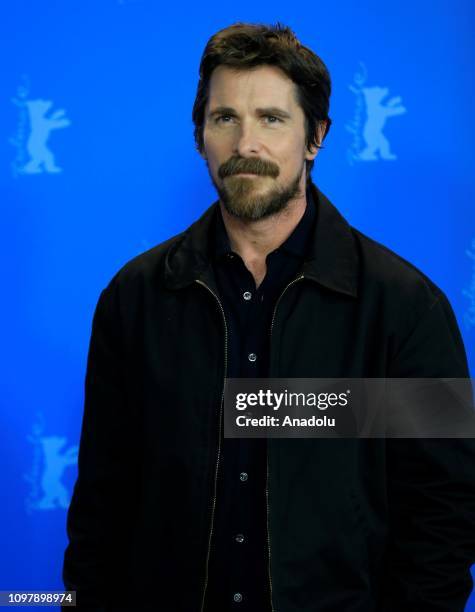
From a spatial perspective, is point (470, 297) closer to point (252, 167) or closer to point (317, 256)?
point (317, 256)

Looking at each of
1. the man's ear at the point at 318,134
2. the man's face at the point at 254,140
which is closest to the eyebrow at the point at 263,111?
the man's face at the point at 254,140

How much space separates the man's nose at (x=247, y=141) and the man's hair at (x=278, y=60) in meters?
0.13

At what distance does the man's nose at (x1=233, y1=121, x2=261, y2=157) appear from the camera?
1641mm

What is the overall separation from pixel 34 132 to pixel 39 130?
15mm

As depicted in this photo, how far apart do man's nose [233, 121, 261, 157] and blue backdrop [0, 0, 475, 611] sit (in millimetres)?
529

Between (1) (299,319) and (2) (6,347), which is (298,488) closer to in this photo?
(1) (299,319)

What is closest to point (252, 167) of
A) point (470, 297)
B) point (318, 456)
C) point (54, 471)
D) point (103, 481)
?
point (318, 456)

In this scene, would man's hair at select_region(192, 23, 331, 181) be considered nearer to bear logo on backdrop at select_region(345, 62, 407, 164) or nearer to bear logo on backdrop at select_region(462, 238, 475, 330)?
bear logo on backdrop at select_region(345, 62, 407, 164)

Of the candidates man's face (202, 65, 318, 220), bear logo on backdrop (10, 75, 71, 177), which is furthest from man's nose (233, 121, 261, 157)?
bear logo on backdrop (10, 75, 71, 177)

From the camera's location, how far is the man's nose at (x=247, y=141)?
1.64 m

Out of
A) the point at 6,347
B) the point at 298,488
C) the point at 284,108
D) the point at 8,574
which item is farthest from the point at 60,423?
the point at 284,108

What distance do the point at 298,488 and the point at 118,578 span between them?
0.47 meters

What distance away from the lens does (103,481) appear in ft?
5.80

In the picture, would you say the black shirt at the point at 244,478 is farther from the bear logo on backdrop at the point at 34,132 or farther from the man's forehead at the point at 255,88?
the bear logo on backdrop at the point at 34,132
